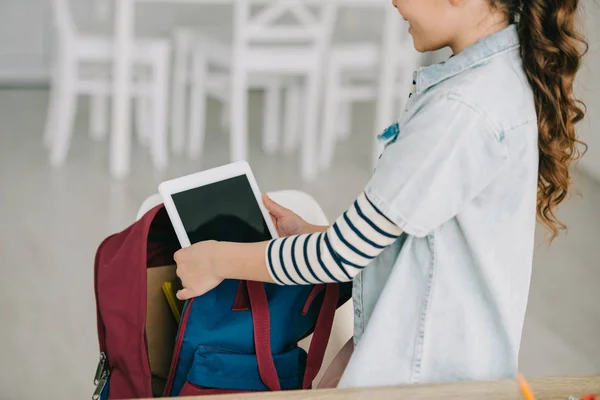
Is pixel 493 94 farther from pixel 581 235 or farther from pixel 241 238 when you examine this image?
pixel 581 235

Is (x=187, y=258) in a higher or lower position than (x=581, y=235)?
higher

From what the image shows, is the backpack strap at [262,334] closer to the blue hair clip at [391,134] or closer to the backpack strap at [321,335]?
the backpack strap at [321,335]

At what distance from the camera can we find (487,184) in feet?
3.05

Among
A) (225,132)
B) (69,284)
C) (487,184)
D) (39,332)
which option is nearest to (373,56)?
(225,132)

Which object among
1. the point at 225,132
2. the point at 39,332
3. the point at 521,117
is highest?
the point at 521,117

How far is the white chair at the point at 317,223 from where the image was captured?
1297mm

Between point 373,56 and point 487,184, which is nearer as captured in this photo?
point 487,184

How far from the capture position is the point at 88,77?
3537mm

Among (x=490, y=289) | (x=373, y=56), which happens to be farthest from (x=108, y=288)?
(x=373, y=56)

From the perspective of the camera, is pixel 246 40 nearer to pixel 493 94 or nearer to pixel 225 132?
pixel 225 132

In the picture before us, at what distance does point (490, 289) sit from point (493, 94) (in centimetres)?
21

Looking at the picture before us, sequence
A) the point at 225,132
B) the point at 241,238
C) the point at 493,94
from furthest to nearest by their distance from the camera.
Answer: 1. the point at 225,132
2. the point at 241,238
3. the point at 493,94

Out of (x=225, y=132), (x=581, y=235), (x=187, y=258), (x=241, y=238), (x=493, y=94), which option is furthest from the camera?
(x=225, y=132)

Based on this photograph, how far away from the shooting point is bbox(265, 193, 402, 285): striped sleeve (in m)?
0.92
